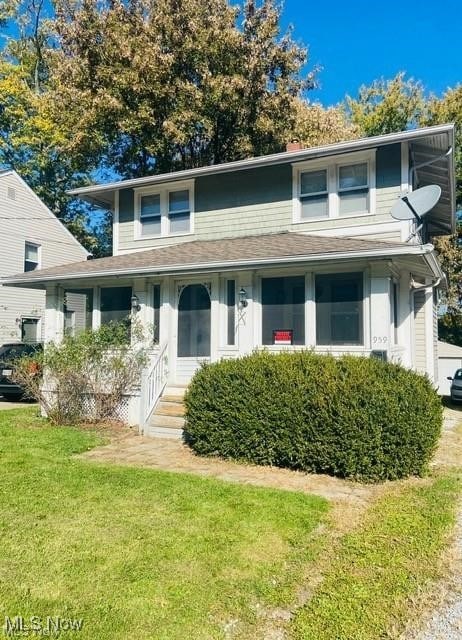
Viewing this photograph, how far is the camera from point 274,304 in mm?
9148

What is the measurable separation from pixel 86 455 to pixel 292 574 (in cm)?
437

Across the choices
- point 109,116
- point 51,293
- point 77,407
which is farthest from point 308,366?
point 109,116

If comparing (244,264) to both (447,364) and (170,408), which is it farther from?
(447,364)

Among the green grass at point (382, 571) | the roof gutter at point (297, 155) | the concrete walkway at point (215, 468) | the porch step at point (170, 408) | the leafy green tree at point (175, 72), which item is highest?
the leafy green tree at point (175, 72)

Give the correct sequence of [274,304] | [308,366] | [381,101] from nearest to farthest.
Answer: [308,366] < [274,304] < [381,101]

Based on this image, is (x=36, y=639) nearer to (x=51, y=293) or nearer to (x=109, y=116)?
(x=51, y=293)

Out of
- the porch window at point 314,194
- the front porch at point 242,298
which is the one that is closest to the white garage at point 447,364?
the front porch at point 242,298

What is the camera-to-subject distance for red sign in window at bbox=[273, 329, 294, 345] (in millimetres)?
8969

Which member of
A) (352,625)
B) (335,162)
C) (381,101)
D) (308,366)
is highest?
(381,101)

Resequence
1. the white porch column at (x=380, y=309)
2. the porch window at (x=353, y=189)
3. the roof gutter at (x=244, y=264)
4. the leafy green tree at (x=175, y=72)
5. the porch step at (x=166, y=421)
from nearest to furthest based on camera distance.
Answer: the roof gutter at (x=244, y=264) → the white porch column at (x=380, y=309) → the porch step at (x=166, y=421) → the porch window at (x=353, y=189) → the leafy green tree at (x=175, y=72)

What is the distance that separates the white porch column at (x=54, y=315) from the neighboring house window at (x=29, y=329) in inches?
349

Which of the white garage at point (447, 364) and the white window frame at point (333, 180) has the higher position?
the white window frame at point (333, 180)

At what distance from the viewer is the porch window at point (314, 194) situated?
10.1m

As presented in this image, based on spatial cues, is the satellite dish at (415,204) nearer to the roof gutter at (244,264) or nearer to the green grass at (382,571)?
the roof gutter at (244,264)
